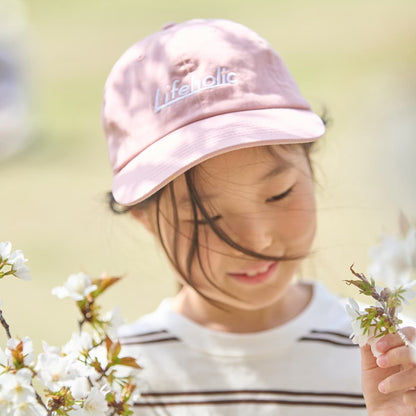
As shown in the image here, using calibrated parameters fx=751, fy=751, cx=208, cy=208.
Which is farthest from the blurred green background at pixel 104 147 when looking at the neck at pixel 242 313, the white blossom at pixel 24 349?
the white blossom at pixel 24 349

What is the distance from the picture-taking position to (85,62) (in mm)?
6211

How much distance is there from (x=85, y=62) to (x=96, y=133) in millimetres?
1715

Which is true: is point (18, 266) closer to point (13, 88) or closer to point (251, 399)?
point (251, 399)

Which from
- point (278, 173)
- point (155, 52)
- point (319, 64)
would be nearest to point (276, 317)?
point (278, 173)

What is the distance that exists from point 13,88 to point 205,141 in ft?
14.8

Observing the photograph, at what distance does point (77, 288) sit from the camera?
102 centimetres

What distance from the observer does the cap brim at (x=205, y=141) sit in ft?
3.60

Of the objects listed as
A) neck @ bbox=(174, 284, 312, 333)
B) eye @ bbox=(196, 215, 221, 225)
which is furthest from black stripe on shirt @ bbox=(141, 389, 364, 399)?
eye @ bbox=(196, 215, 221, 225)

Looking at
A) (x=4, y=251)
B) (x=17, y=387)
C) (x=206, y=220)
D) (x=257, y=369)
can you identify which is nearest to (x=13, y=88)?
(x=257, y=369)

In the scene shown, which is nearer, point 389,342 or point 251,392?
point 389,342

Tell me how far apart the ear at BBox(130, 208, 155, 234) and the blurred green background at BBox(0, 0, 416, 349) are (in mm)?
105

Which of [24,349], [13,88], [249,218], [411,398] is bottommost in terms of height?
[411,398]

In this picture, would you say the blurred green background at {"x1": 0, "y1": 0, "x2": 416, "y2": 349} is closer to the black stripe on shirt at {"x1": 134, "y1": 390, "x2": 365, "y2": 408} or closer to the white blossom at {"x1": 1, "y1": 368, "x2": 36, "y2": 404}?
the black stripe on shirt at {"x1": 134, "y1": 390, "x2": 365, "y2": 408}

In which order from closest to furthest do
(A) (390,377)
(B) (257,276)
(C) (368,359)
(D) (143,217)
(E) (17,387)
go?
(E) (17,387), (A) (390,377), (C) (368,359), (B) (257,276), (D) (143,217)
